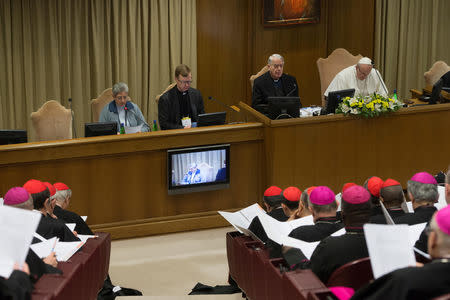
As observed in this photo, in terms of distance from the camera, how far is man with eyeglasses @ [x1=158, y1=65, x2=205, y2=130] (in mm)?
7191

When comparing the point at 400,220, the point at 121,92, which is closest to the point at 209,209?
the point at 121,92

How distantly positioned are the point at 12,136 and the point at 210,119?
1.98 m

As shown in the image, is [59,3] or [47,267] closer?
[47,267]

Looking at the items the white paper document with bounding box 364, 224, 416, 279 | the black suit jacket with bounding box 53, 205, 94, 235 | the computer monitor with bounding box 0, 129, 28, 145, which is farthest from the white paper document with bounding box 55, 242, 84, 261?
the computer monitor with bounding box 0, 129, 28, 145

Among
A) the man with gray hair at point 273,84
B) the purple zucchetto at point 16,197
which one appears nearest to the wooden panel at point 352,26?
the man with gray hair at point 273,84

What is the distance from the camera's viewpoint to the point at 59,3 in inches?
357

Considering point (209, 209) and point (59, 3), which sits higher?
point (59, 3)

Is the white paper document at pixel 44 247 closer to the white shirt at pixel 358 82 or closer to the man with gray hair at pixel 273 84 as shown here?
the man with gray hair at pixel 273 84

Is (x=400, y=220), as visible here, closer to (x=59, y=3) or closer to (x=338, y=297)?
(x=338, y=297)

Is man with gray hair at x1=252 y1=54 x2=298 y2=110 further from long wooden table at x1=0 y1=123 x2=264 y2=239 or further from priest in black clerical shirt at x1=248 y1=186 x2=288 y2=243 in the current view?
priest in black clerical shirt at x1=248 y1=186 x2=288 y2=243

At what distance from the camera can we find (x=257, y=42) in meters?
10.0

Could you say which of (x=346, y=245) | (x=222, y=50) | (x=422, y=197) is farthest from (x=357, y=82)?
(x=346, y=245)

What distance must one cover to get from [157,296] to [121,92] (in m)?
2.73

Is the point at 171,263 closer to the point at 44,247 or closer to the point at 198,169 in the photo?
the point at 198,169
